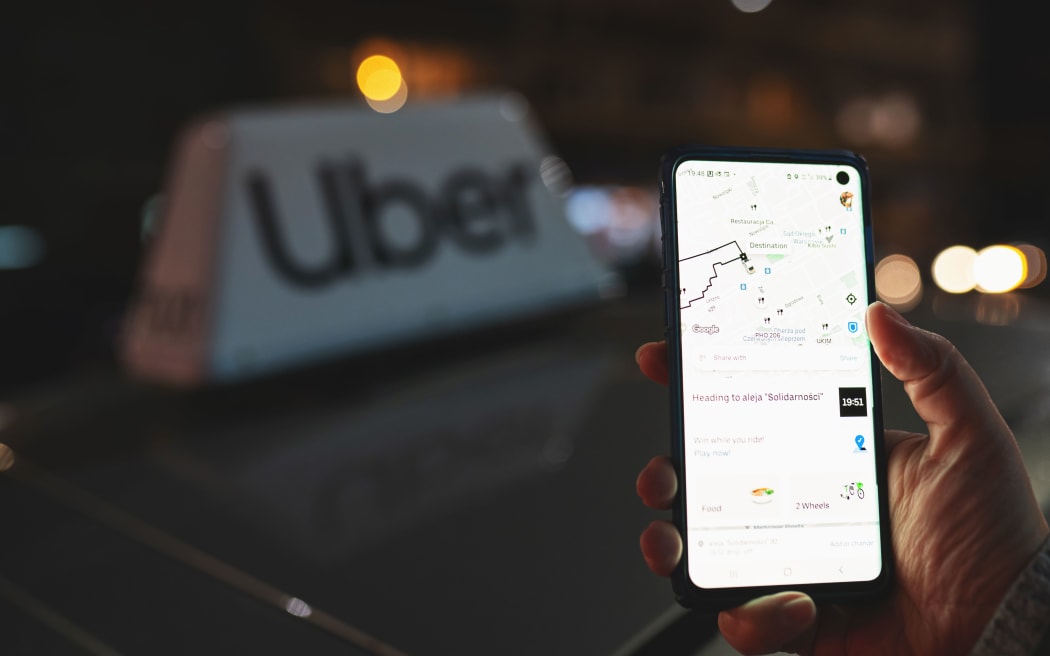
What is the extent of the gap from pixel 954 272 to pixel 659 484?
3.52 m

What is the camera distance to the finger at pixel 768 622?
0.73 metres

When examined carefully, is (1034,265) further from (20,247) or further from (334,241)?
(20,247)

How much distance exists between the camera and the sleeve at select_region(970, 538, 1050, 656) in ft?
2.19

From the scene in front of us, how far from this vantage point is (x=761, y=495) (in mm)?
783

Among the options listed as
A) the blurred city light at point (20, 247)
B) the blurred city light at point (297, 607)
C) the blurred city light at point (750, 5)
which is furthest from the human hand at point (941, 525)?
the blurred city light at point (750, 5)

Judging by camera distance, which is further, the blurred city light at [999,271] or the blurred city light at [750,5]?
the blurred city light at [750,5]

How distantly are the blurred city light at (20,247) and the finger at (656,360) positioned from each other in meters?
6.01

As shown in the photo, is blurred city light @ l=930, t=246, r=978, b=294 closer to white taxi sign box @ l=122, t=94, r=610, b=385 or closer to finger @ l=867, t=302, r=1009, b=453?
white taxi sign box @ l=122, t=94, r=610, b=385

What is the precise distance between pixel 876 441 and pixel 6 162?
29.6 feet

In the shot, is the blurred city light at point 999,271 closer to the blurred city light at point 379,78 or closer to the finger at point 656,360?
the finger at point 656,360

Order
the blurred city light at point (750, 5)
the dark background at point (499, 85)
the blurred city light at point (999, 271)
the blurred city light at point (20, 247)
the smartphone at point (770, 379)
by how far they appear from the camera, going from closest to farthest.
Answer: the smartphone at point (770, 379) → the blurred city light at point (999, 271) → the blurred city light at point (20, 247) → the dark background at point (499, 85) → the blurred city light at point (750, 5)

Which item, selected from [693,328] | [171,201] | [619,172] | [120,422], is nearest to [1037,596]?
[693,328]

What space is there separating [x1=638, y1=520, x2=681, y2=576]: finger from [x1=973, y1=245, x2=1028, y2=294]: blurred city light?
2.83 m

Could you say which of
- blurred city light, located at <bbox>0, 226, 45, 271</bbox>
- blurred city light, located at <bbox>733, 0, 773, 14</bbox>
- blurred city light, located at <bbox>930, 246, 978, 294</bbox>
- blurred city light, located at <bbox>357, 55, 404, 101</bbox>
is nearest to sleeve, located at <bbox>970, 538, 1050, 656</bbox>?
blurred city light, located at <bbox>930, 246, 978, 294</bbox>
